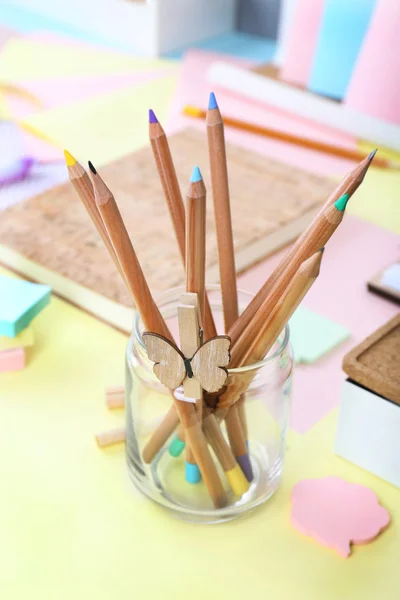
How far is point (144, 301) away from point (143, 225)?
32 cm

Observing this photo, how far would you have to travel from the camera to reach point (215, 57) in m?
1.27

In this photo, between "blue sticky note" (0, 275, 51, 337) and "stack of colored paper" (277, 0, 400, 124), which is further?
"stack of colored paper" (277, 0, 400, 124)

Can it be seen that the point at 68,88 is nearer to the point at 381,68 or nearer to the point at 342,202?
the point at 381,68

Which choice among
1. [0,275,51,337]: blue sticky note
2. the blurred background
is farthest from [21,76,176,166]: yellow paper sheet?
[0,275,51,337]: blue sticky note

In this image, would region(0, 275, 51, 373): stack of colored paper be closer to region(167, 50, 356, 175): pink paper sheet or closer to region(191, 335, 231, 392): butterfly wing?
region(191, 335, 231, 392): butterfly wing

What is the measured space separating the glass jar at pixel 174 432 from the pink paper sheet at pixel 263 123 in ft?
1.53

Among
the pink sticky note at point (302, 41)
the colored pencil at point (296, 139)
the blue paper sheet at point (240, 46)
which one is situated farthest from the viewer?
the blue paper sheet at point (240, 46)

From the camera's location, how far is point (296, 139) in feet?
3.20

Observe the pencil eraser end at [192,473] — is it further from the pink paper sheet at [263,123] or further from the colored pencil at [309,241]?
the pink paper sheet at [263,123]

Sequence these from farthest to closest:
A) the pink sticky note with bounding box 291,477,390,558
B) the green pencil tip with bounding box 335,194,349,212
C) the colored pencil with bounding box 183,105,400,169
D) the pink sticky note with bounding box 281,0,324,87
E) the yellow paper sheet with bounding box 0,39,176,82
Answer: the yellow paper sheet with bounding box 0,39,176,82 → the pink sticky note with bounding box 281,0,324,87 → the colored pencil with bounding box 183,105,400,169 → the pink sticky note with bounding box 291,477,390,558 → the green pencil tip with bounding box 335,194,349,212

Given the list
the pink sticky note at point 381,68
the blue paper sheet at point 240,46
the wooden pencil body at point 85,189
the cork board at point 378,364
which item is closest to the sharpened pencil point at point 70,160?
the wooden pencil body at point 85,189

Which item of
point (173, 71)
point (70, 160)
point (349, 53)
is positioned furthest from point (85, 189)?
point (173, 71)

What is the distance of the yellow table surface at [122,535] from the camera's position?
1.45 feet

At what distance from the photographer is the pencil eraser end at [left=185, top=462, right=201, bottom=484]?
49 centimetres
